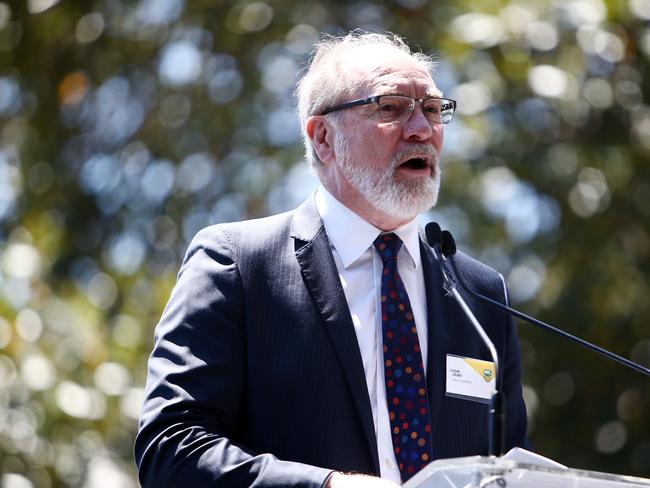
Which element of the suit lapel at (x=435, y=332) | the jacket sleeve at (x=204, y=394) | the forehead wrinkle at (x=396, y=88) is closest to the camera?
the jacket sleeve at (x=204, y=394)

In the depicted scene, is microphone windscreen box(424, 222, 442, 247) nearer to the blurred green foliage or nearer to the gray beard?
the gray beard

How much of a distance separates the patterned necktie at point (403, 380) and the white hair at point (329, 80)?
0.63 m

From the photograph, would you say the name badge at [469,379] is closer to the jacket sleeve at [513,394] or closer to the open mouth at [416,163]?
the jacket sleeve at [513,394]

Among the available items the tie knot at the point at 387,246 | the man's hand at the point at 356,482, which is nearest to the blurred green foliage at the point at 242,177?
the tie knot at the point at 387,246

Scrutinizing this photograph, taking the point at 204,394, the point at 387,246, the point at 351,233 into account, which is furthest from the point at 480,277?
the point at 204,394

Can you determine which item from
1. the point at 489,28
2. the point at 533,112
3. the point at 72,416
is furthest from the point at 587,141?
the point at 72,416

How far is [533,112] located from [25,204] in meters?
3.79

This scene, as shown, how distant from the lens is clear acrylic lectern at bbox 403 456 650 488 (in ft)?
8.46

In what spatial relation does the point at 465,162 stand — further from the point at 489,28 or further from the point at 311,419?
the point at 311,419

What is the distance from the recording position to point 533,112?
8.86 meters

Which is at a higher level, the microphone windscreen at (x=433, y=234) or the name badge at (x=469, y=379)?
the microphone windscreen at (x=433, y=234)

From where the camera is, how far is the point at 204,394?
3227 mm

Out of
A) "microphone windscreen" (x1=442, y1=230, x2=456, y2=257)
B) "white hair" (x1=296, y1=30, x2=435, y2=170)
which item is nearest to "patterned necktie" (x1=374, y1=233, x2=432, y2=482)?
"microphone windscreen" (x1=442, y1=230, x2=456, y2=257)

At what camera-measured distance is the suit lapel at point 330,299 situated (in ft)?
10.9
